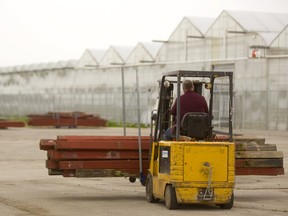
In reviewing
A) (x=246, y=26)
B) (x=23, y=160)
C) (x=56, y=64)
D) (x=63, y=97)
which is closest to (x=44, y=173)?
(x=23, y=160)

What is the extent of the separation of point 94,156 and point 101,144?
0.24 metres

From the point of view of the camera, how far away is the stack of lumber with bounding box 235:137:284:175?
A: 16.1 meters

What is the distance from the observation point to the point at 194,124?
13875mm

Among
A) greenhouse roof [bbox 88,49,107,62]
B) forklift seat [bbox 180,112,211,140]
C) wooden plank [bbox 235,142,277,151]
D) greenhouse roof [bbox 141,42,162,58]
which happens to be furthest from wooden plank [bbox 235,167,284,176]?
greenhouse roof [bbox 88,49,107,62]

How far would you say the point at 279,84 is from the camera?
4962cm

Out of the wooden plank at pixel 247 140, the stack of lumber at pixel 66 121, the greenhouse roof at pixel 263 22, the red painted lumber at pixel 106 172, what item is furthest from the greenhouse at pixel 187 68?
the red painted lumber at pixel 106 172

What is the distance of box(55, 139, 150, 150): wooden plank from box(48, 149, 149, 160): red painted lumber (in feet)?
0.29

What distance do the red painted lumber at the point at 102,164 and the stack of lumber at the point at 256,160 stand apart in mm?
1722

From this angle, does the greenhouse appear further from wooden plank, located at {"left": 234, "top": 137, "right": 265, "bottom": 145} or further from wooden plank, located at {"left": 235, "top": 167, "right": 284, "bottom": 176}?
wooden plank, located at {"left": 235, "top": 167, "right": 284, "bottom": 176}

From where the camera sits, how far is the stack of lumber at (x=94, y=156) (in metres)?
15.2

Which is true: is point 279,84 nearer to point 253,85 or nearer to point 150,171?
point 253,85

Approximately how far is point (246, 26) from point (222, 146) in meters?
41.8

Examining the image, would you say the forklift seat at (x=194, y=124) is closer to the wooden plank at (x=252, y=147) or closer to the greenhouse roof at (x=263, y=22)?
the wooden plank at (x=252, y=147)

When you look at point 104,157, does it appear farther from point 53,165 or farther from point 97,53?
point 97,53
